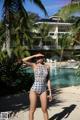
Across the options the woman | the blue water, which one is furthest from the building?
the woman

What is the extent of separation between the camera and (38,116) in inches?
366

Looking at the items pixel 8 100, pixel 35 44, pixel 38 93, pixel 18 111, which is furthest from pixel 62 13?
pixel 35 44

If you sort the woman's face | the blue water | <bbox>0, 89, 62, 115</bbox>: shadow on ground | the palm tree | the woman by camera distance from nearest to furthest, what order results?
the woman → the woman's face → <bbox>0, 89, 62, 115</bbox>: shadow on ground → the palm tree → the blue water

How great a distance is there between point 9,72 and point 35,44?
4188 cm

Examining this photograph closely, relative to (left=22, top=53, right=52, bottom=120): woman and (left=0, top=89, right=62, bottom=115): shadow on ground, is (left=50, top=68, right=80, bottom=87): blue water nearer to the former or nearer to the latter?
(left=0, top=89, right=62, bottom=115): shadow on ground

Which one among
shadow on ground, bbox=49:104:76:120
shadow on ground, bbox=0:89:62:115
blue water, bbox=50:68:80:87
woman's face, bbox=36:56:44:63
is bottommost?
blue water, bbox=50:68:80:87

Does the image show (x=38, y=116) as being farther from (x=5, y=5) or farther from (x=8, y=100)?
(x=5, y=5)

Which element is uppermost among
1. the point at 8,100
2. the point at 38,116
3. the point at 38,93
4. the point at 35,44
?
the point at 38,93

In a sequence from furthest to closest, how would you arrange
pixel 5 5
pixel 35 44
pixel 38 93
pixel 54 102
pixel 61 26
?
pixel 61 26 → pixel 35 44 → pixel 5 5 → pixel 54 102 → pixel 38 93

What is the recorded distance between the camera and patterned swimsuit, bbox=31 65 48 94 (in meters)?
7.96

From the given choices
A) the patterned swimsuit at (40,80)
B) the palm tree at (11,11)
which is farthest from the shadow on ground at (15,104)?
the palm tree at (11,11)

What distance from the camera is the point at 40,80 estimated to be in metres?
8.00

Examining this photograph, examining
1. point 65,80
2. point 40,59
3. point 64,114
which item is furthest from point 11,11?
point 40,59

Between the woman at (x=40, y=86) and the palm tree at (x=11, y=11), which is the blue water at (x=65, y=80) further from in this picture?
the woman at (x=40, y=86)
